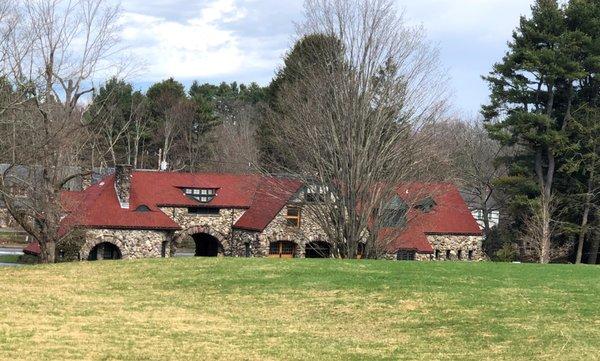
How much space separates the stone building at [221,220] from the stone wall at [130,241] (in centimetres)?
5

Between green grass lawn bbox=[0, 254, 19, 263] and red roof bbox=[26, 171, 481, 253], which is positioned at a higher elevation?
red roof bbox=[26, 171, 481, 253]

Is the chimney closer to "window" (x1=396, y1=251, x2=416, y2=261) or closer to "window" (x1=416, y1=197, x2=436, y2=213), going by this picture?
"window" (x1=396, y1=251, x2=416, y2=261)

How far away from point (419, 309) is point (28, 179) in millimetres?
23304

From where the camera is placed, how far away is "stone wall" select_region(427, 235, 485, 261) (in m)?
48.8

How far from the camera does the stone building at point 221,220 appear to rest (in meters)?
43.2

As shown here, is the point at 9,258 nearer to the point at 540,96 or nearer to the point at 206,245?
the point at 206,245

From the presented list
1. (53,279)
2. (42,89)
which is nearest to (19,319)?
(53,279)

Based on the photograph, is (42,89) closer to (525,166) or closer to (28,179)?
(28,179)

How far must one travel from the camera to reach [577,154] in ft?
146

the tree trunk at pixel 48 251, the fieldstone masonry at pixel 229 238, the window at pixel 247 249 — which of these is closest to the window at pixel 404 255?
the fieldstone masonry at pixel 229 238

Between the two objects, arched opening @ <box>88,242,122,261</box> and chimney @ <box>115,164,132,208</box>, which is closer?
arched opening @ <box>88,242,122,261</box>

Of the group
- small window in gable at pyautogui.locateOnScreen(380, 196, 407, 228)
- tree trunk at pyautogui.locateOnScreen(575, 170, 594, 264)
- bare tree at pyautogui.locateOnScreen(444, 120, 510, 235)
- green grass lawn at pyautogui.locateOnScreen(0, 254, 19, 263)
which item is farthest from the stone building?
tree trunk at pyautogui.locateOnScreen(575, 170, 594, 264)

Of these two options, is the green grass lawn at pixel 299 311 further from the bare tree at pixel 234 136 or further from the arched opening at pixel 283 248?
the bare tree at pixel 234 136

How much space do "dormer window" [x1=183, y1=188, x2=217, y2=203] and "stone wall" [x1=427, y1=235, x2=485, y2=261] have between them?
42.0 feet
